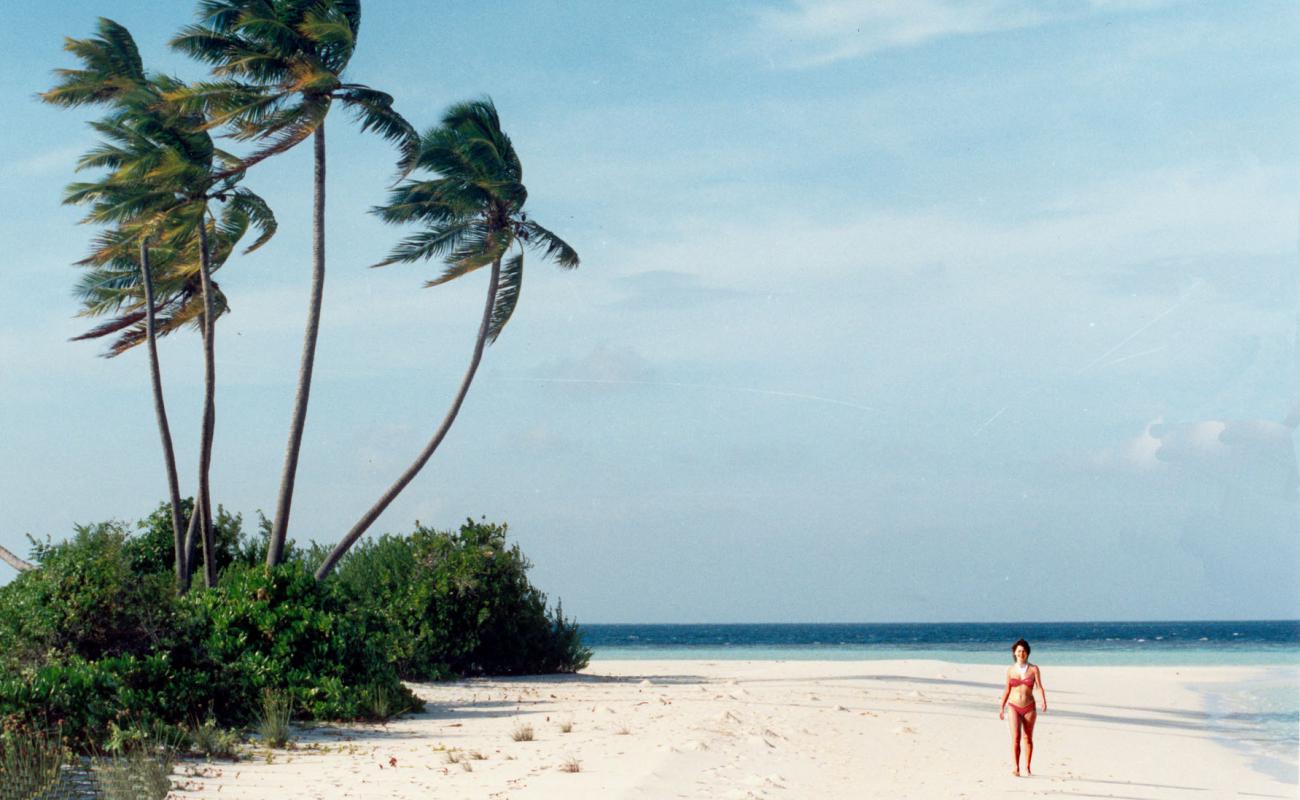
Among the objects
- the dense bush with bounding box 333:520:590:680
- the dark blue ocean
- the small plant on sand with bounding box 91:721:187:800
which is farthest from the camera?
the dark blue ocean

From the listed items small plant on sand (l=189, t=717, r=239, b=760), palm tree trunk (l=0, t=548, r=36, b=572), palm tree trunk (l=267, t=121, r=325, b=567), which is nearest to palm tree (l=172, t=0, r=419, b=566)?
palm tree trunk (l=267, t=121, r=325, b=567)

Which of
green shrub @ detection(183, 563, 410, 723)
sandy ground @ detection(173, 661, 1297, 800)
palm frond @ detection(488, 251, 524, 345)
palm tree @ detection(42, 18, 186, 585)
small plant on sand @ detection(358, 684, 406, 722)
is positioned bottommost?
sandy ground @ detection(173, 661, 1297, 800)

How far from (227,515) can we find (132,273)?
5945 millimetres

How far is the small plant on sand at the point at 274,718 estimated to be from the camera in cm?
1202

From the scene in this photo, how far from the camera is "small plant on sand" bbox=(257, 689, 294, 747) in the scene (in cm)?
1202

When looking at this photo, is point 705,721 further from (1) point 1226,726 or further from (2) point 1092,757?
(1) point 1226,726

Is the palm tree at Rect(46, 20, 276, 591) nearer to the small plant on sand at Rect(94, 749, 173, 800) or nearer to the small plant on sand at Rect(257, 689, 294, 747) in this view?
the small plant on sand at Rect(257, 689, 294, 747)

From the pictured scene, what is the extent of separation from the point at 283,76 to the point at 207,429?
6839 millimetres

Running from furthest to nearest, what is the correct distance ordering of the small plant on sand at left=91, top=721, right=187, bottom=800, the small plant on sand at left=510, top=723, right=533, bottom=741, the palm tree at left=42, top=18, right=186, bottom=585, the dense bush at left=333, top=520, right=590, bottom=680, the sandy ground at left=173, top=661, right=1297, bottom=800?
the palm tree at left=42, top=18, right=186, bottom=585
the dense bush at left=333, top=520, right=590, bottom=680
the small plant on sand at left=510, top=723, right=533, bottom=741
the sandy ground at left=173, top=661, right=1297, bottom=800
the small plant on sand at left=91, top=721, right=187, bottom=800

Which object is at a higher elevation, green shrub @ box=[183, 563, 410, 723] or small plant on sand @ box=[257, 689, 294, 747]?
green shrub @ box=[183, 563, 410, 723]

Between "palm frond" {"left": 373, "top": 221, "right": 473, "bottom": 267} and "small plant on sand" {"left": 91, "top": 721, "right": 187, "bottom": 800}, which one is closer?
"small plant on sand" {"left": 91, "top": 721, "right": 187, "bottom": 800}

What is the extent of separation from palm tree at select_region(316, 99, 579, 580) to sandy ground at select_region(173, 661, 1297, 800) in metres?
8.48

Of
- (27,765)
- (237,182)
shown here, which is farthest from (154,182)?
(27,765)

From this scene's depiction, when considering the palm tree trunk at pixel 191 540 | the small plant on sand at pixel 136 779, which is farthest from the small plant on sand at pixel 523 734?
the palm tree trunk at pixel 191 540
